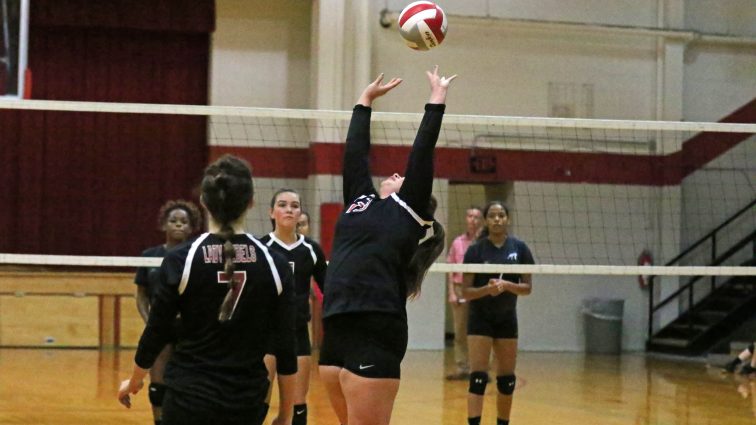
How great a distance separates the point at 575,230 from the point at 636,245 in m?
1.03

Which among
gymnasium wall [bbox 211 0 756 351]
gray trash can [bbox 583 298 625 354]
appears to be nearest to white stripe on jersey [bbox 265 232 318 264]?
gymnasium wall [bbox 211 0 756 351]

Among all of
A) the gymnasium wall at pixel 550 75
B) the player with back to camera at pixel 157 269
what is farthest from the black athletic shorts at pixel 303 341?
the gymnasium wall at pixel 550 75

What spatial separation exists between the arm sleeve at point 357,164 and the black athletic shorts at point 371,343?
546 mm

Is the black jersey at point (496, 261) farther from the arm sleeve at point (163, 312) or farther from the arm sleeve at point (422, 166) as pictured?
the arm sleeve at point (163, 312)

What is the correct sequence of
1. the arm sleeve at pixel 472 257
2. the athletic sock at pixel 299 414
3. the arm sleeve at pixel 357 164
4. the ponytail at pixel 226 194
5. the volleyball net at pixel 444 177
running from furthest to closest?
1. the volleyball net at pixel 444 177
2. the arm sleeve at pixel 472 257
3. the athletic sock at pixel 299 414
4. the arm sleeve at pixel 357 164
5. the ponytail at pixel 226 194

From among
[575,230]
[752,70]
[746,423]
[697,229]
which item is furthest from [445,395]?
[752,70]

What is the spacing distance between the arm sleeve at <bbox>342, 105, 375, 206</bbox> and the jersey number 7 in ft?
3.73

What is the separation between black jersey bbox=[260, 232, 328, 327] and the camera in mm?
6789

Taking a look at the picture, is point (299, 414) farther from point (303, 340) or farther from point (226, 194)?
point (226, 194)

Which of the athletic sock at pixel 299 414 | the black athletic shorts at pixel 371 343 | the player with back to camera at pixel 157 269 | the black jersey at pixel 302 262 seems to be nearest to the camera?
the black athletic shorts at pixel 371 343

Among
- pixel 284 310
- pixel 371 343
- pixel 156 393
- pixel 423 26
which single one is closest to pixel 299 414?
pixel 156 393

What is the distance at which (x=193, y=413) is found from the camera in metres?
3.36

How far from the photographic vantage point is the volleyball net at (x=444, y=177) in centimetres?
1557

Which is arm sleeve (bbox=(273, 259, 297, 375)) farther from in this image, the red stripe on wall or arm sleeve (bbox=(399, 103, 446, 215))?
the red stripe on wall
